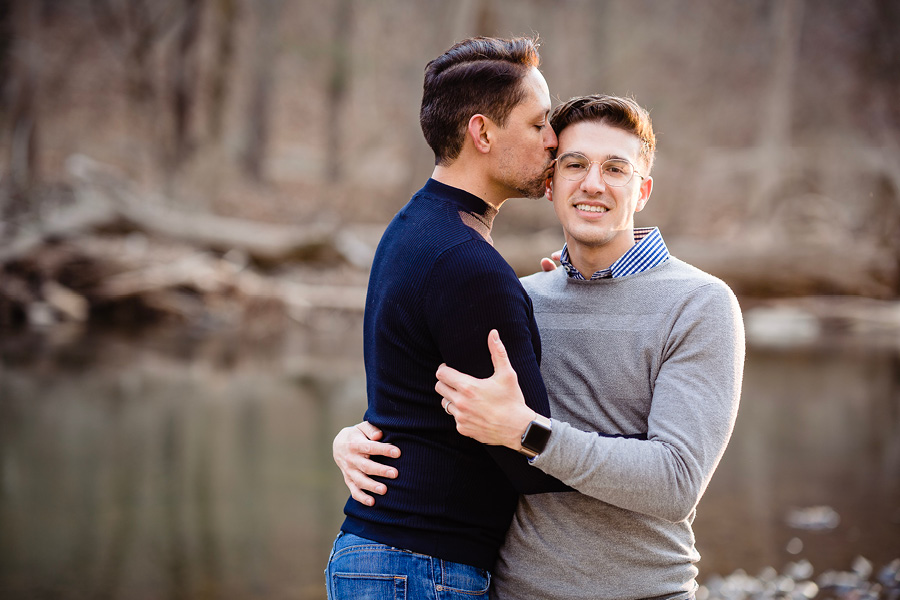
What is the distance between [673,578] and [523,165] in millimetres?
987

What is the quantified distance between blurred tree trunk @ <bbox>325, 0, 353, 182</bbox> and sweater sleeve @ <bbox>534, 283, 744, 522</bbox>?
1996 cm

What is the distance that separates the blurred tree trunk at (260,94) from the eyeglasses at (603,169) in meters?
19.2

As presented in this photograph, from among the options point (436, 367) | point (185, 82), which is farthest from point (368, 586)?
point (185, 82)

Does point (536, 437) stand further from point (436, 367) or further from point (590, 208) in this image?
point (590, 208)

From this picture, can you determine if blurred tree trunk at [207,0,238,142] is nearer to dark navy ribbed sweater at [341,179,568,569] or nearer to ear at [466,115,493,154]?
ear at [466,115,493,154]

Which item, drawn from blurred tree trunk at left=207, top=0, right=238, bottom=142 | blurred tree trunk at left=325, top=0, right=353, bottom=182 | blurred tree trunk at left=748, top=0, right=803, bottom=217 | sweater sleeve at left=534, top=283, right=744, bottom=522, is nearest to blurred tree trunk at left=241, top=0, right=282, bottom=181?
blurred tree trunk at left=325, top=0, right=353, bottom=182

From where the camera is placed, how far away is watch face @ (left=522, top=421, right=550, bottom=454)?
1557mm

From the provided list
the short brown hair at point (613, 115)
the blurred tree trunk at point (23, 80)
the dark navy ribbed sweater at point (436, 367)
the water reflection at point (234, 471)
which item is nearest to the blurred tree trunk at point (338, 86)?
the blurred tree trunk at point (23, 80)

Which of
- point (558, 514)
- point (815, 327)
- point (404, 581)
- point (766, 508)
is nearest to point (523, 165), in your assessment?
point (558, 514)

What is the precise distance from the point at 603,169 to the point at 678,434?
0.67 metres

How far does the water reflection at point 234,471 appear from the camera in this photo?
Answer: 367cm

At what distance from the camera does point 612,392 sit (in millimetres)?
1788

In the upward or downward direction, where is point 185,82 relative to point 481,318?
upward

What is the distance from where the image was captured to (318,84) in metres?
25.1
